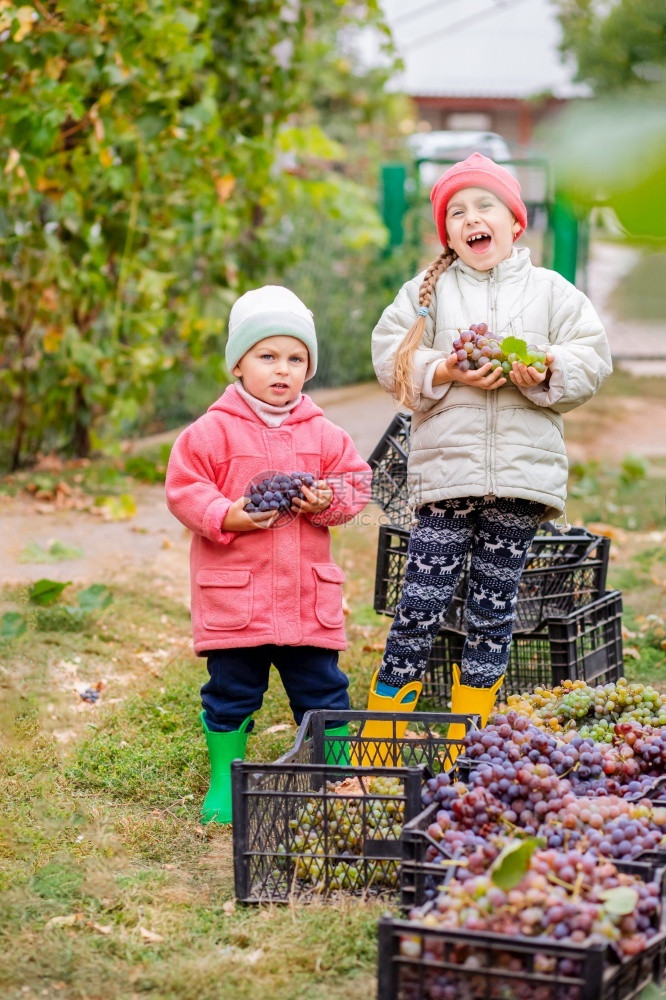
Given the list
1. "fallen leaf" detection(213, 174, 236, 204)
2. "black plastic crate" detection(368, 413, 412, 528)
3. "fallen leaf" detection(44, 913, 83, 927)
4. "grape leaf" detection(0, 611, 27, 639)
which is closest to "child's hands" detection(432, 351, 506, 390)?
"black plastic crate" detection(368, 413, 412, 528)

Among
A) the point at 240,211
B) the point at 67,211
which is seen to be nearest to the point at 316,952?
the point at 67,211

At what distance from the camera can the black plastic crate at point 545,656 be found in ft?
11.0

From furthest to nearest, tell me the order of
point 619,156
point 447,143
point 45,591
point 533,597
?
point 447,143
point 45,591
point 533,597
point 619,156

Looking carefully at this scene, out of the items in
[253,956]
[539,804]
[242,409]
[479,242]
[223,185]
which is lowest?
[253,956]

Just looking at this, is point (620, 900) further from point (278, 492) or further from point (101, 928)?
point (278, 492)

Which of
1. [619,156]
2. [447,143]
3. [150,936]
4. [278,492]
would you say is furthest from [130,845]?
[447,143]

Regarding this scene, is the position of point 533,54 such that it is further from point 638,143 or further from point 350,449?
point 638,143

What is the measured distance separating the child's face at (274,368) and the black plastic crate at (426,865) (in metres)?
1.09

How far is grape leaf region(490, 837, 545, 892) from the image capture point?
5.77 feet

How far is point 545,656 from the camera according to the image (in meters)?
3.51

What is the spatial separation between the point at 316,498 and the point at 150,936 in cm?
98

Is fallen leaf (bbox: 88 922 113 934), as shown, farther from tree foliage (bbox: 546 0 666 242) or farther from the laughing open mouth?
tree foliage (bbox: 546 0 666 242)

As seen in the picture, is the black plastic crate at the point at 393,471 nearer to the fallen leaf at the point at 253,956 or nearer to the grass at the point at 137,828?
the grass at the point at 137,828

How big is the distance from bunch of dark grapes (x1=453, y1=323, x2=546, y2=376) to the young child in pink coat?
0.35 meters
